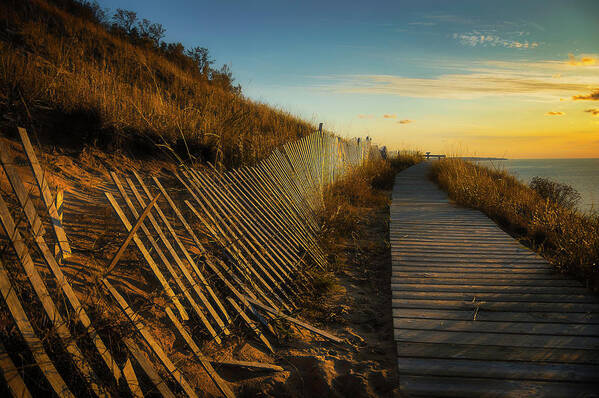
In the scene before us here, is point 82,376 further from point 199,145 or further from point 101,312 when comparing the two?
point 199,145

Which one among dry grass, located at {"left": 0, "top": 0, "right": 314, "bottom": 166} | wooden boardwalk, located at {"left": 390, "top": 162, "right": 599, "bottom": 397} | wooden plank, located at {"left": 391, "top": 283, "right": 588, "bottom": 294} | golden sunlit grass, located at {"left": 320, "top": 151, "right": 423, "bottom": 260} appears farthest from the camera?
golden sunlit grass, located at {"left": 320, "top": 151, "right": 423, "bottom": 260}

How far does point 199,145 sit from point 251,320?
325cm

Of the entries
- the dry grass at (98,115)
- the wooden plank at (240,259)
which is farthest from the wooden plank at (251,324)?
the dry grass at (98,115)

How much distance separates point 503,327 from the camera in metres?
2.44

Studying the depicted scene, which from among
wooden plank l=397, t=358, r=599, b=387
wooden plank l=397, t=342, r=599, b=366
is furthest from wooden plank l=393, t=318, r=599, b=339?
wooden plank l=397, t=358, r=599, b=387

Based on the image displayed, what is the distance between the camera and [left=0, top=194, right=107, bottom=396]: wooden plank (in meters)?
1.25

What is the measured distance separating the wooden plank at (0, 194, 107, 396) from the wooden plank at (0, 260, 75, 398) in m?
0.07

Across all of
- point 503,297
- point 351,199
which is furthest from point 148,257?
point 351,199

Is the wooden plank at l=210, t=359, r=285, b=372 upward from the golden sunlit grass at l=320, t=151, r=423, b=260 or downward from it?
downward

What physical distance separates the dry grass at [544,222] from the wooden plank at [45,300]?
153 inches

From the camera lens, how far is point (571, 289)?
3.05m

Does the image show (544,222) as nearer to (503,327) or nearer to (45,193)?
(503,327)

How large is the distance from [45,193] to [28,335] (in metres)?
0.70

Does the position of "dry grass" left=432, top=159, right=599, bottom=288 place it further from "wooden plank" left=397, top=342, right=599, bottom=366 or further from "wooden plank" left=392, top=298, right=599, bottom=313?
"wooden plank" left=397, top=342, right=599, bottom=366
